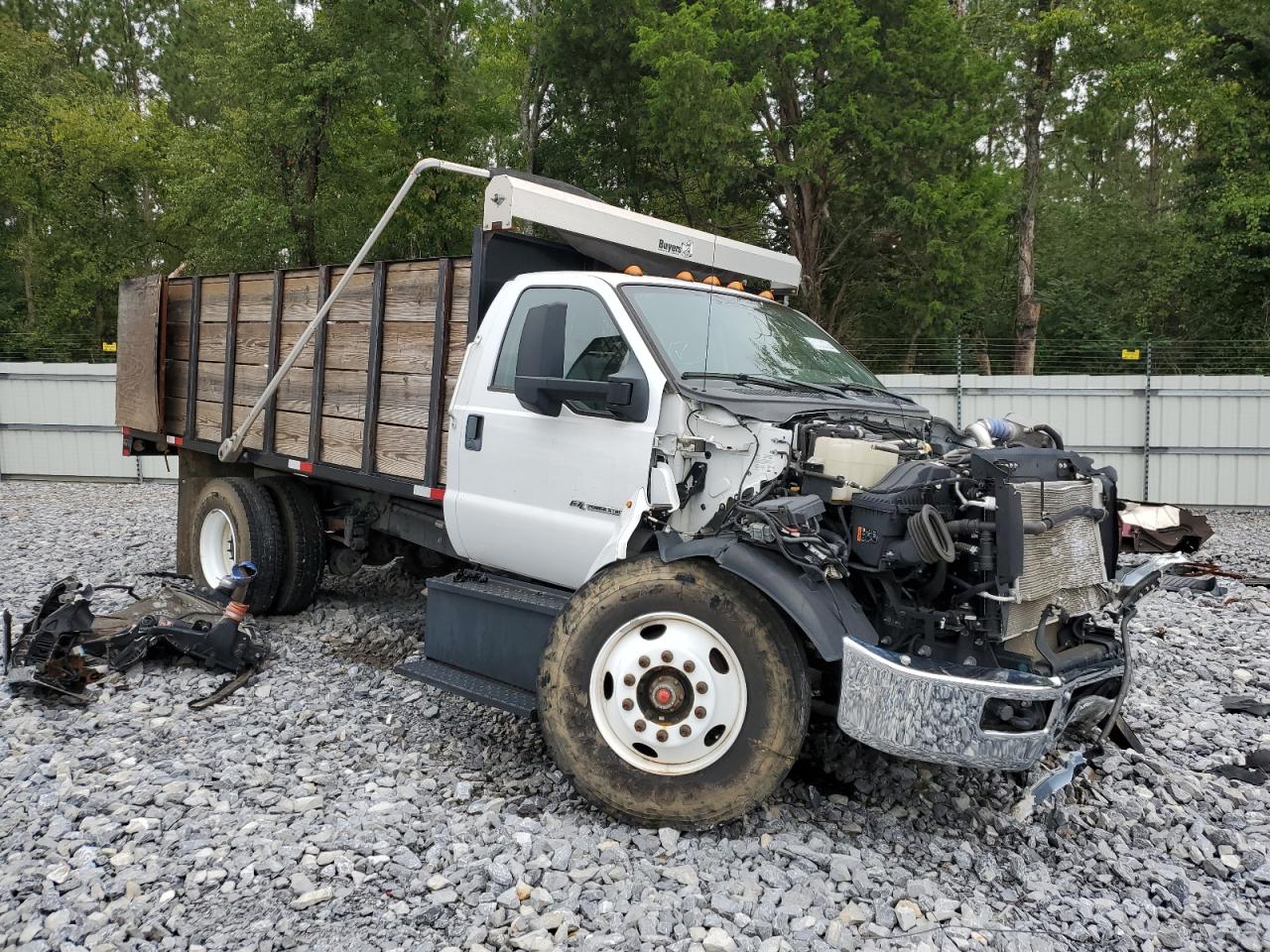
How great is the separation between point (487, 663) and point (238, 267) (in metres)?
19.1

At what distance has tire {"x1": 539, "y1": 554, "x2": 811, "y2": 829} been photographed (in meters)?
3.43

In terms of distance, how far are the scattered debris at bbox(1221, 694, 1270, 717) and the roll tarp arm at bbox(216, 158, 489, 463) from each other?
4.96m

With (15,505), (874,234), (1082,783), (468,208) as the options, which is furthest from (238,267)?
(1082,783)

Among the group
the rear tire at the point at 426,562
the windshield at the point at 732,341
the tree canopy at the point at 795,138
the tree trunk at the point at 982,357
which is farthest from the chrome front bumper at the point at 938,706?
the tree trunk at the point at 982,357

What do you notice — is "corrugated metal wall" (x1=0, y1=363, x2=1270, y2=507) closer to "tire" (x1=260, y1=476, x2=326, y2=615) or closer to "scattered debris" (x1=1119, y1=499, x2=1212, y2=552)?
"scattered debris" (x1=1119, y1=499, x2=1212, y2=552)

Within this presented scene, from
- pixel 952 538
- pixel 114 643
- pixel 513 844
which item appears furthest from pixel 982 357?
pixel 513 844

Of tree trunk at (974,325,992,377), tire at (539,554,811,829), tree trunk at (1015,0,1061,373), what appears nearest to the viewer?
tire at (539,554,811,829)

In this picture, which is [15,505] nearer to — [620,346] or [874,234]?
[620,346]

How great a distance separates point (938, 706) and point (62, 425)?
698 inches

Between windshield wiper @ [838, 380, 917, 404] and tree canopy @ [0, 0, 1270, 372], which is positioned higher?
tree canopy @ [0, 0, 1270, 372]

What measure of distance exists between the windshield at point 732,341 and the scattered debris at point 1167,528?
5270 millimetres

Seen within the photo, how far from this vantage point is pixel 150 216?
2853 centimetres

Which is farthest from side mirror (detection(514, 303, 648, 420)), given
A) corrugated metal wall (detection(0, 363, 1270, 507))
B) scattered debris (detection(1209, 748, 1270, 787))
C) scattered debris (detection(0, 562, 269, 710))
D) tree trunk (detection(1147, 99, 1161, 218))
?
tree trunk (detection(1147, 99, 1161, 218))

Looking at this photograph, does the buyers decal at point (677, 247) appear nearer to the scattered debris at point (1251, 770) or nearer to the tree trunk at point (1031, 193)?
the scattered debris at point (1251, 770)
